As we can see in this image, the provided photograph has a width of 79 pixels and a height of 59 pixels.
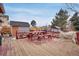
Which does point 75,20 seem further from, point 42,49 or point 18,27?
point 18,27

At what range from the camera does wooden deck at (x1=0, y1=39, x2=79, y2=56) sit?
2.20m

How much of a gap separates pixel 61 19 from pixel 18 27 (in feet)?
1.38

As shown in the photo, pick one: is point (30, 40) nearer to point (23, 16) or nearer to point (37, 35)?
point (37, 35)

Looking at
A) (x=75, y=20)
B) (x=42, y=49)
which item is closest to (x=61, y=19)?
(x=75, y=20)

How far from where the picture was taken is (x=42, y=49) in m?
2.21

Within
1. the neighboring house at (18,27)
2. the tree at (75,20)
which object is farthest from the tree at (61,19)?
the neighboring house at (18,27)

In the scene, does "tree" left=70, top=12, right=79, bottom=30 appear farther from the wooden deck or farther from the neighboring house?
the neighboring house

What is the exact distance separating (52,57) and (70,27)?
0.33 meters

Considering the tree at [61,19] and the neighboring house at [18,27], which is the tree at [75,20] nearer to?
the tree at [61,19]

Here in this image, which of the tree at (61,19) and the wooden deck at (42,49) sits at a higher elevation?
the tree at (61,19)

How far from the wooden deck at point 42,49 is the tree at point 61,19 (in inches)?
6.1

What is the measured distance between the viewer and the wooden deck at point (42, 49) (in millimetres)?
2203

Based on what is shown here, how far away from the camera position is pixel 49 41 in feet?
7.32

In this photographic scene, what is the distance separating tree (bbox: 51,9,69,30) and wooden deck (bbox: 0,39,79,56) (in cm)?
15
